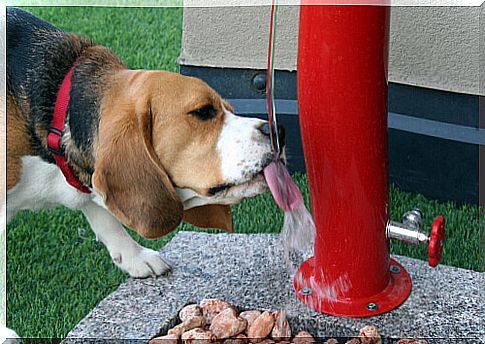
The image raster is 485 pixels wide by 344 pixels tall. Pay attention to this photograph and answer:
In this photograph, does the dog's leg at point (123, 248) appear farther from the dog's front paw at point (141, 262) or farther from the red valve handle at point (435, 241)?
the red valve handle at point (435, 241)

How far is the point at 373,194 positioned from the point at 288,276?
28 cm

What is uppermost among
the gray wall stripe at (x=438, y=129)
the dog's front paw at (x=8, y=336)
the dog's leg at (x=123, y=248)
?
the gray wall stripe at (x=438, y=129)

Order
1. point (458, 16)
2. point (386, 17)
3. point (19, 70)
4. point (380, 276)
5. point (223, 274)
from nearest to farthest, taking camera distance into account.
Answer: point (386, 17) → point (19, 70) → point (380, 276) → point (223, 274) → point (458, 16)

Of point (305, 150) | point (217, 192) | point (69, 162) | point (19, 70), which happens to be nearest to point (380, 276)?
point (305, 150)

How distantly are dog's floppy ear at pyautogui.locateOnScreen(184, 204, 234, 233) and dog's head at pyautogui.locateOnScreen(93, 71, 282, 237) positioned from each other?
176 millimetres

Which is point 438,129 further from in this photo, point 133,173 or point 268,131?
point 133,173

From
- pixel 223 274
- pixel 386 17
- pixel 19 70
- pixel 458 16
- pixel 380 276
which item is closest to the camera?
pixel 386 17

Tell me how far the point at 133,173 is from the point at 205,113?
0.50 feet

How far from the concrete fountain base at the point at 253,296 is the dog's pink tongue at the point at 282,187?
198mm

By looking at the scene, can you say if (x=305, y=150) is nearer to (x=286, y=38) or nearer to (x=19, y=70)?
(x=286, y=38)

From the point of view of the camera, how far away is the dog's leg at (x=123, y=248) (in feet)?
5.86

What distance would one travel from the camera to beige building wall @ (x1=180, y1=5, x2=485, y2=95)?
175 centimetres

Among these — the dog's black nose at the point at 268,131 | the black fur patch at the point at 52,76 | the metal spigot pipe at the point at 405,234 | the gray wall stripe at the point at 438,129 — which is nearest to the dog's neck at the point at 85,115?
the black fur patch at the point at 52,76

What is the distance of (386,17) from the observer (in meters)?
1.45
